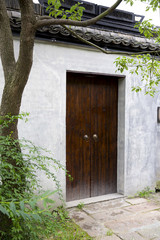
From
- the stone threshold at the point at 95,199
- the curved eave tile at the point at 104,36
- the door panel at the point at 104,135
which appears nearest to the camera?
the curved eave tile at the point at 104,36

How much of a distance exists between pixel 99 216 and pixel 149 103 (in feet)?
8.66

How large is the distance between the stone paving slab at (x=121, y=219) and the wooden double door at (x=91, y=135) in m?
0.45

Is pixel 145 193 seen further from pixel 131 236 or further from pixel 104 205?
pixel 131 236

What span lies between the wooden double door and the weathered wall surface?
0.19 metres

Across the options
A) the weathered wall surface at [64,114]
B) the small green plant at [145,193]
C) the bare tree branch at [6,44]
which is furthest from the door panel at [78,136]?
the bare tree branch at [6,44]

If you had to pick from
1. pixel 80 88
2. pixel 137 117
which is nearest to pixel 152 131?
pixel 137 117

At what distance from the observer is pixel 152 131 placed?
508 cm

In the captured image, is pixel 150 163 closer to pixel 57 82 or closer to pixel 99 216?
pixel 99 216

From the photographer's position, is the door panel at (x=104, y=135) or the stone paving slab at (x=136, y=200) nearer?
the stone paving slab at (x=136, y=200)

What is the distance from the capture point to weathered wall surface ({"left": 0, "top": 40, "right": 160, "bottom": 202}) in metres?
3.80

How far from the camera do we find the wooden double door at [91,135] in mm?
4355

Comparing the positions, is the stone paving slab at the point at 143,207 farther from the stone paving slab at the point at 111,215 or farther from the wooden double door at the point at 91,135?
the wooden double door at the point at 91,135

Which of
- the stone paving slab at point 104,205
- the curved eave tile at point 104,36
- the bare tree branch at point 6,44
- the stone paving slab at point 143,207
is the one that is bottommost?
the stone paving slab at point 104,205

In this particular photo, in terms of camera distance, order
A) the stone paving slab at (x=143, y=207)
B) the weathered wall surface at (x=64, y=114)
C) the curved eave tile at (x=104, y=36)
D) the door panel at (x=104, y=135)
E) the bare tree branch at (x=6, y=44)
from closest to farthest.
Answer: the bare tree branch at (x=6, y=44)
the curved eave tile at (x=104, y=36)
the weathered wall surface at (x=64, y=114)
the stone paving slab at (x=143, y=207)
the door panel at (x=104, y=135)
